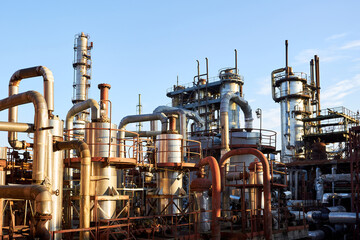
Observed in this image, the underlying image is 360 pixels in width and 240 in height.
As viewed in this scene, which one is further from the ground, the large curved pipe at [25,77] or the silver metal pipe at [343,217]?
the large curved pipe at [25,77]

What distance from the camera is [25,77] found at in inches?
671

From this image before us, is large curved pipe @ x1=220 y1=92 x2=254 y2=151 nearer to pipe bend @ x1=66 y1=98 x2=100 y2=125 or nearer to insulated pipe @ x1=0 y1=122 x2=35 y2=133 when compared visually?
pipe bend @ x1=66 y1=98 x2=100 y2=125

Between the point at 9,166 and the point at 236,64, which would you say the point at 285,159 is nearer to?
the point at 236,64

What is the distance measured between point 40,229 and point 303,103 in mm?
40796

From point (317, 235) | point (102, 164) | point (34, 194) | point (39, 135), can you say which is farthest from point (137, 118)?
point (34, 194)

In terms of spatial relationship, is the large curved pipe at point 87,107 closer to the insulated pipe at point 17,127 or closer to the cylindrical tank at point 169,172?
the insulated pipe at point 17,127

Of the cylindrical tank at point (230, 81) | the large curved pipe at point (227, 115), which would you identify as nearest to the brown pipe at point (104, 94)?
the large curved pipe at point (227, 115)

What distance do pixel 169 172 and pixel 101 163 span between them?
4.30 meters

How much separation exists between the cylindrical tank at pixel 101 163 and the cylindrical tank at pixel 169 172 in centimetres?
349

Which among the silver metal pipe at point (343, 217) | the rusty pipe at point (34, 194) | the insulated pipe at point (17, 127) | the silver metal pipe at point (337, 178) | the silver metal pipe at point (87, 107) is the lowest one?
the silver metal pipe at point (343, 217)

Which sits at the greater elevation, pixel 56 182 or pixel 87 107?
pixel 87 107

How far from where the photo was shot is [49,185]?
42.3 feet

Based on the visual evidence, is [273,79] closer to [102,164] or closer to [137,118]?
[137,118]

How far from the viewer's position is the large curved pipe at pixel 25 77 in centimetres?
1494
